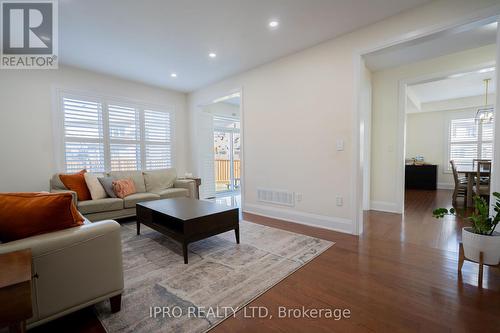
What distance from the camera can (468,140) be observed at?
21.7 ft

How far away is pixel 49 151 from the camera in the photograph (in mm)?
3789

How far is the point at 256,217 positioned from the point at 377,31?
320 cm

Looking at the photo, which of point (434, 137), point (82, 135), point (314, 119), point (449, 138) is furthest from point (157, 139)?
point (449, 138)

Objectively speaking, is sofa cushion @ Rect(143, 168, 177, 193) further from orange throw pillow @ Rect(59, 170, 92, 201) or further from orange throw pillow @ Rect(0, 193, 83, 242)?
orange throw pillow @ Rect(0, 193, 83, 242)

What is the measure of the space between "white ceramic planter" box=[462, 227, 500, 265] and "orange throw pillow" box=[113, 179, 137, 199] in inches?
174

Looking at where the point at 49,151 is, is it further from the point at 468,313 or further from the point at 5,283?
the point at 468,313

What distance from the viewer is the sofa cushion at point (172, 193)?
161 inches

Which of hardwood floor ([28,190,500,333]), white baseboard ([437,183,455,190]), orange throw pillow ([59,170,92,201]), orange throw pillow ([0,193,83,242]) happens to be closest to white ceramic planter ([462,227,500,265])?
hardwood floor ([28,190,500,333])

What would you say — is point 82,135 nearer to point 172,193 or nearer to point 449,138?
point 172,193

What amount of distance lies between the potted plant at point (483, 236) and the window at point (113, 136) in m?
5.07

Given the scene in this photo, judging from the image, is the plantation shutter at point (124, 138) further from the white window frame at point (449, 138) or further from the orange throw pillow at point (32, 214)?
the white window frame at point (449, 138)

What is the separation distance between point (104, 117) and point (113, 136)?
39 centimetres

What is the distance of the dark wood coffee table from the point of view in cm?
229

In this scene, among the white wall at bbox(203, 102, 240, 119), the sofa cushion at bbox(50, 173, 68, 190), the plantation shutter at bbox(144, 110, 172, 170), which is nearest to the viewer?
the sofa cushion at bbox(50, 173, 68, 190)
